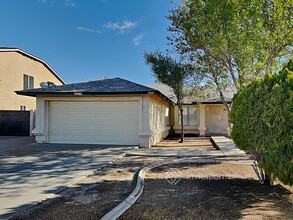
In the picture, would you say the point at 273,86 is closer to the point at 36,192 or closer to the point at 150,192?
the point at 150,192

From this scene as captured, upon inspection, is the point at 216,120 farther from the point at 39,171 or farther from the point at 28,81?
the point at 28,81

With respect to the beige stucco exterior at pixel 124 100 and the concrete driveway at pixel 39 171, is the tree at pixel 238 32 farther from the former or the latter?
the concrete driveway at pixel 39 171

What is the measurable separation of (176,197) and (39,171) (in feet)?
14.6

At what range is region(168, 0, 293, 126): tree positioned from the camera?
1012 centimetres

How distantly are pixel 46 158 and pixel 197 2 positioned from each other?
902 cm

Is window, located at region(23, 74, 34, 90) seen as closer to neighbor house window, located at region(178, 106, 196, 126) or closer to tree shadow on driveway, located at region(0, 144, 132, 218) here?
tree shadow on driveway, located at region(0, 144, 132, 218)

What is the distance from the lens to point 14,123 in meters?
19.9

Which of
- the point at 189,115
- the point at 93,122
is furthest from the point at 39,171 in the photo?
the point at 189,115

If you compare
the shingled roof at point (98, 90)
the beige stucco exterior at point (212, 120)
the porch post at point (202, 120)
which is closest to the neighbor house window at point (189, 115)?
the beige stucco exterior at point (212, 120)

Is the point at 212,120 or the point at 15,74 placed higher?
the point at 15,74

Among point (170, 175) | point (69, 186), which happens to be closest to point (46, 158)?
point (69, 186)

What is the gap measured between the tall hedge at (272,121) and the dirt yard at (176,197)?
0.78m

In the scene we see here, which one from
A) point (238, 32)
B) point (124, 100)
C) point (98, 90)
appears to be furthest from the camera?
point (124, 100)

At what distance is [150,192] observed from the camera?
5566mm
